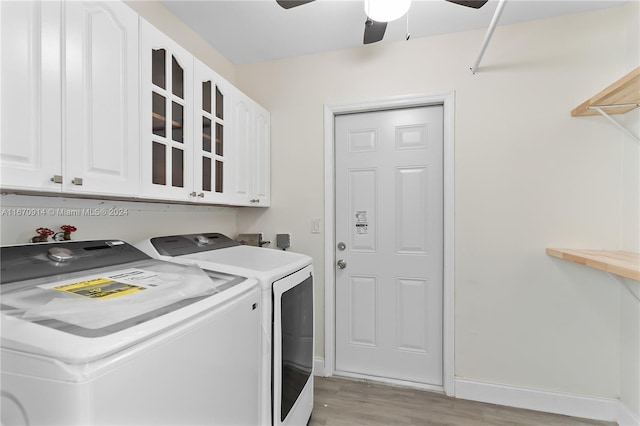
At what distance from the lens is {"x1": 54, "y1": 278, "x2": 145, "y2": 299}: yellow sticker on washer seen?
90 cm

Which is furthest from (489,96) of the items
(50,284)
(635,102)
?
(50,284)

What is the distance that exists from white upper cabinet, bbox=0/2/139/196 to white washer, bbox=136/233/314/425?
1.55 ft

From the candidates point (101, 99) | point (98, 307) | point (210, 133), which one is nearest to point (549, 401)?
point (98, 307)

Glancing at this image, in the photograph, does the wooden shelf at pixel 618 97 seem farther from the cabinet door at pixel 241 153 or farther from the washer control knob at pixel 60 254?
the washer control knob at pixel 60 254

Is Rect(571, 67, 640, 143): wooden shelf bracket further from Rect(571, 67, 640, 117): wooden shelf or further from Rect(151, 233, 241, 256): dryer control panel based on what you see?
Rect(151, 233, 241, 256): dryer control panel

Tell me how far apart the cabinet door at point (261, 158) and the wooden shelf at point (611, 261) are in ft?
6.81

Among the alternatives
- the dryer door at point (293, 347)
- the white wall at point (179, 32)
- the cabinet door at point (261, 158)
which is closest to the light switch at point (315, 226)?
the cabinet door at point (261, 158)

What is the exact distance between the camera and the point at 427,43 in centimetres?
222

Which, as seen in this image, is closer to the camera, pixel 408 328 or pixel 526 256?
pixel 526 256

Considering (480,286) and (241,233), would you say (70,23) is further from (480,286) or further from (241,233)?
(480,286)

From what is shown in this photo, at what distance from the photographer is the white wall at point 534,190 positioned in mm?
1918

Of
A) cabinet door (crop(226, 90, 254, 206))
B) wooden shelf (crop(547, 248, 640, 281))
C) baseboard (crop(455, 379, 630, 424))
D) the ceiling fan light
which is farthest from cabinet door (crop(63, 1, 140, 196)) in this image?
baseboard (crop(455, 379, 630, 424))

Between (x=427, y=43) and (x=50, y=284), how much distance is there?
101 inches

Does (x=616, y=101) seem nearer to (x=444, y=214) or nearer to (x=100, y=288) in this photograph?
(x=444, y=214)
